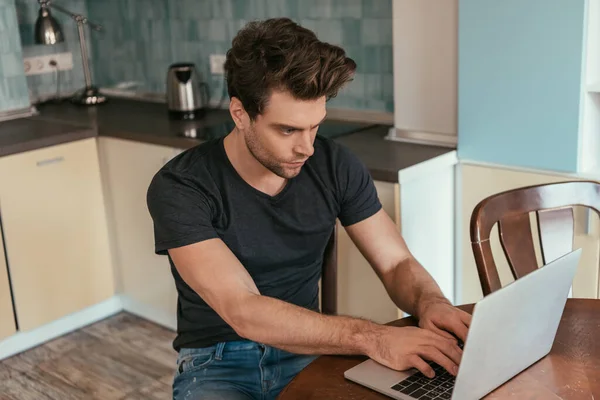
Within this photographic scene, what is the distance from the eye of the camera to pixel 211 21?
343 cm

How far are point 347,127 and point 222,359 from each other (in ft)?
4.58

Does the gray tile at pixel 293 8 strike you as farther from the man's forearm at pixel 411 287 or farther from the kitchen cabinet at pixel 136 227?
the man's forearm at pixel 411 287

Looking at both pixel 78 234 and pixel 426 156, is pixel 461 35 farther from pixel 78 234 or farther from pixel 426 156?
pixel 78 234

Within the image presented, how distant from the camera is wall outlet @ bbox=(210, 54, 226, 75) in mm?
3416

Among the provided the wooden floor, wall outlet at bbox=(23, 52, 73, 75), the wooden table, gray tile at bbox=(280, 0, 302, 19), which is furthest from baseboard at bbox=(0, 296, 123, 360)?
the wooden table

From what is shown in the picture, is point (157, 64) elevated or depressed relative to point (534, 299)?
elevated

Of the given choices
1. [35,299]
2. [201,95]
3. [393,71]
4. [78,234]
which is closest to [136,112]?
[201,95]

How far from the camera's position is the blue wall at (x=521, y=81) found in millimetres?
2129

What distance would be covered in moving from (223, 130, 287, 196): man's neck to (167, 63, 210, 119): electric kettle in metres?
1.56

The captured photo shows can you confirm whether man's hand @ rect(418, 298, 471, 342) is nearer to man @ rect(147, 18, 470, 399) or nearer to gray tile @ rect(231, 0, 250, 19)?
man @ rect(147, 18, 470, 399)

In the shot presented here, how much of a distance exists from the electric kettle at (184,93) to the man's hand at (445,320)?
197cm

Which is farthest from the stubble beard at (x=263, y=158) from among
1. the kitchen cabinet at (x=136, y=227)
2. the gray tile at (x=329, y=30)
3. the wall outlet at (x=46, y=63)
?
the wall outlet at (x=46, y=63)

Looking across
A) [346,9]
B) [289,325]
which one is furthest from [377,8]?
[289,325]

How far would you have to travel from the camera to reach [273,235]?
5.67 ft
